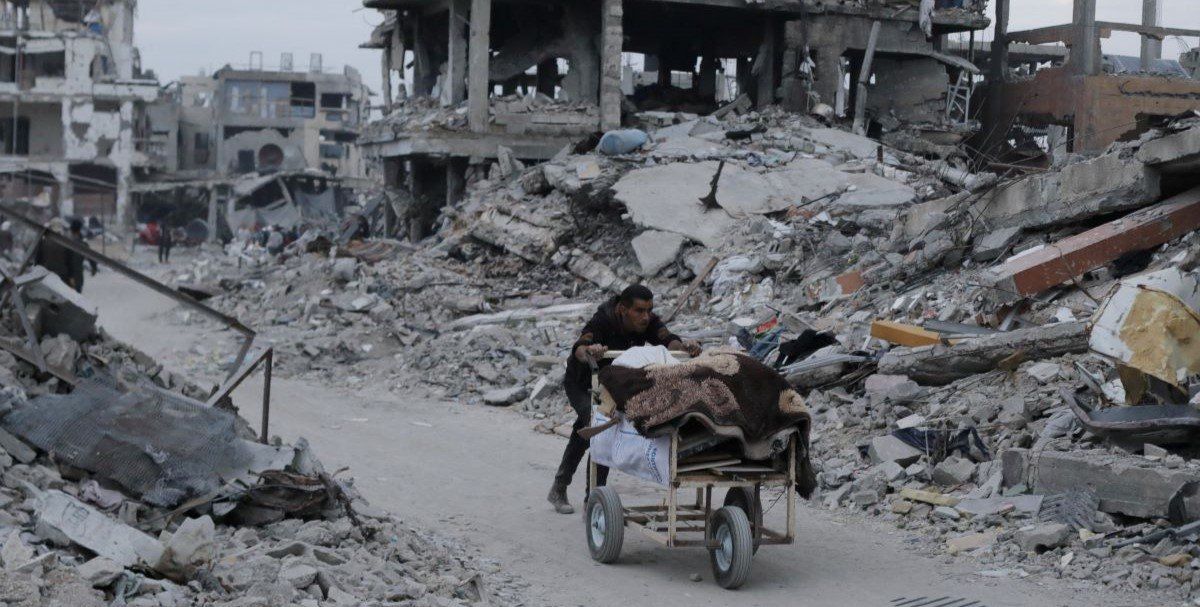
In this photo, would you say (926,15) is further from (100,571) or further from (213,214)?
(213,214)

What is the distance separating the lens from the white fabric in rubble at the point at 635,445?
6.57 m

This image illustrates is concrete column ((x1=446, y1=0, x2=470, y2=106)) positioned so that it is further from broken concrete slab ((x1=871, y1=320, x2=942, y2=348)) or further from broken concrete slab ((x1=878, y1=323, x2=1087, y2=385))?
broken concrete slab ((x1=878, y1=323, x2=1087, y2=385))

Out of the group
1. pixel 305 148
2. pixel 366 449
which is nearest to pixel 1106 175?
pixel 366 449

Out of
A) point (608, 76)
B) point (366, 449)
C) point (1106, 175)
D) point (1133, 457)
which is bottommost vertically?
point (366, 449)

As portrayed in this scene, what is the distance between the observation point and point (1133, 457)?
7.70m

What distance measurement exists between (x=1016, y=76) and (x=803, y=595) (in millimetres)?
28447

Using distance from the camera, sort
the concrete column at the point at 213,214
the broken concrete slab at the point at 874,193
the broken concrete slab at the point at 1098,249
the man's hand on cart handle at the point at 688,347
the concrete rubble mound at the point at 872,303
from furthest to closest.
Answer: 1. the concrete column at the point at 213,214
2. the broken concrete slab at the point at 874,193
3. the broken concrete slab at the point at 1098,249
4. the concrete rubble mound at the point at 872,303
5. the man's hand on cart handle at the point at 688,347

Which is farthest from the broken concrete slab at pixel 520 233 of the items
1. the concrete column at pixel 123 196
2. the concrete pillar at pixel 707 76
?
the concrete column at pixel 123 196

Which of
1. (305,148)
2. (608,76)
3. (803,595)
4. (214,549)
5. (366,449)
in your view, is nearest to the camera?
(214,549)

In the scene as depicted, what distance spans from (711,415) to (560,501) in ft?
7.35

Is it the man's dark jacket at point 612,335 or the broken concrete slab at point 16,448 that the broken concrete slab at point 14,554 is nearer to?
the broken concrete slab at point 16,448

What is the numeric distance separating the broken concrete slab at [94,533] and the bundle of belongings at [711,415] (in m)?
2.43

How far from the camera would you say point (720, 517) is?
6676mm

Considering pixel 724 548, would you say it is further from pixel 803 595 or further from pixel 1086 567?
pixel 1086 567
